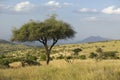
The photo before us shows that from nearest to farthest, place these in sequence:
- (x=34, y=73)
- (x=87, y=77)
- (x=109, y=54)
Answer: (x=87, y=77) < (x=34, y=73) < (x=109, y=54)

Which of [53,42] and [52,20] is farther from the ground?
[52,20]

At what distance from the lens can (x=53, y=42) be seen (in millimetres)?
40250

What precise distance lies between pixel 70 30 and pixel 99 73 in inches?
1161

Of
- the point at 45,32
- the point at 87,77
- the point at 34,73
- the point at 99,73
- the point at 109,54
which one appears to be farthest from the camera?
the point at 109,54

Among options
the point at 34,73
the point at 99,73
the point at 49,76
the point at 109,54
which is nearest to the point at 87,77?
the point at 99,73

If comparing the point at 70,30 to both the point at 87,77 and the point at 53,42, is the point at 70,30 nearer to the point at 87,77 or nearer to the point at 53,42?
the point at 53,42

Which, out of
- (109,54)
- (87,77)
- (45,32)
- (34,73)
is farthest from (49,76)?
(109,54)

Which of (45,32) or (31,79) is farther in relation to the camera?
(45,32)

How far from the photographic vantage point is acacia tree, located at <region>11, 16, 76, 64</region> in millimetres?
39625

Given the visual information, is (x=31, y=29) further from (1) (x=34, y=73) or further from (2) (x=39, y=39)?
(1) (x=34, y=73)

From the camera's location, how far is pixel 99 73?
12.3 metres

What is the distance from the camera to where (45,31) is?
1576 inches

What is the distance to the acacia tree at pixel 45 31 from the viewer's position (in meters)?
39.6

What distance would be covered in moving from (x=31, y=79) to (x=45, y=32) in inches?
1115
